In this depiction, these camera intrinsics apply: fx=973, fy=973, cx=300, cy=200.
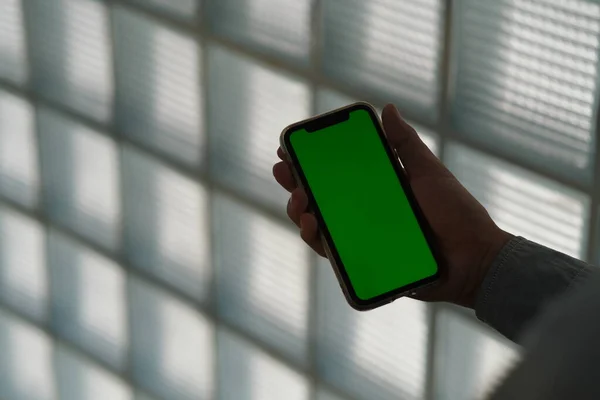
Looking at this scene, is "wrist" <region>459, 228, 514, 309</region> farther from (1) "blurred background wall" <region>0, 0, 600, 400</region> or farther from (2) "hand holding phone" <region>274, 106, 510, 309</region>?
(1) "blurred background wall" <region>0, 0, 600, 400</region>

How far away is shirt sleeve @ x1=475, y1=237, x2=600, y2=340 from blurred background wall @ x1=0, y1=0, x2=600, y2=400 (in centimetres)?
15

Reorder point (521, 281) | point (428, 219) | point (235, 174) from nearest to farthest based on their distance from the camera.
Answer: point (521, 281), point (428, 219), point (235, 174)

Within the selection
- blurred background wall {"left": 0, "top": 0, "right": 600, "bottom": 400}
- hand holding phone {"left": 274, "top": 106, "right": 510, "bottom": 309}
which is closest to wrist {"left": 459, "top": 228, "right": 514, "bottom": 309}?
hand holding phone {"left": 274, "top": 106, "right": 510, "bottom": 309}

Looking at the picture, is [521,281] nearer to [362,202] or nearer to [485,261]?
[485,261]

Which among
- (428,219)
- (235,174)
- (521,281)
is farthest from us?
(235,174)

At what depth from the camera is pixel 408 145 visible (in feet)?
2.27

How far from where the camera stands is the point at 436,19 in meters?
0.74

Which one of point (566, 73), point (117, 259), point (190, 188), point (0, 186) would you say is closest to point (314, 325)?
point (190, 188)

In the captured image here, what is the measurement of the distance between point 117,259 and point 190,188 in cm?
18

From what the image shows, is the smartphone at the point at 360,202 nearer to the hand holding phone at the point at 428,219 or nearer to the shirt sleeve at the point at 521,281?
the hand holding phone at the point at 428,219

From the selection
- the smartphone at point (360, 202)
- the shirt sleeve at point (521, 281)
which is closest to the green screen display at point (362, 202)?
the smartphone at point (360, 202)

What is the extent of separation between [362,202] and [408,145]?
54 mm

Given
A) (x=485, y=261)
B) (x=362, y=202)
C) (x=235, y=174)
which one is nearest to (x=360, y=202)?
(x=362, y=202)

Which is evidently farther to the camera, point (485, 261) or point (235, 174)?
point (235, 174)
